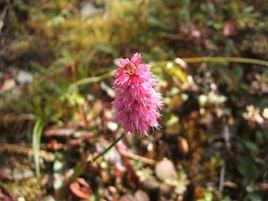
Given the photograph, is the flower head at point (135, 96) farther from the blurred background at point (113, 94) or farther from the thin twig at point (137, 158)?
the thin twig at point (137, 158)

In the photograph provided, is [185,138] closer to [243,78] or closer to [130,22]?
[243,78]

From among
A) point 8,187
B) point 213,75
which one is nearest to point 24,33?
point 8,187

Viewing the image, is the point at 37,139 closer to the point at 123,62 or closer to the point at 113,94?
the point at 113,94

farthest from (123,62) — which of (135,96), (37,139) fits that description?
(37,139)

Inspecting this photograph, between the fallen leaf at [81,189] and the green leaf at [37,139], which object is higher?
the green leaf at [37,139]

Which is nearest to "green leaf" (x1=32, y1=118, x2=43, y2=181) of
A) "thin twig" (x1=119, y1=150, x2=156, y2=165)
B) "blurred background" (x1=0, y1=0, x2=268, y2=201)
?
"blurred background" (x1=0, y1=0, x2=268, y2=201)

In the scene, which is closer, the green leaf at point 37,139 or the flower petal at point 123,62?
the flower petal at point 123,62

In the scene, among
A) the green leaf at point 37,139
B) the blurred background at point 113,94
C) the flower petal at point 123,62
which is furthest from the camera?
the blurred background at point 113,94

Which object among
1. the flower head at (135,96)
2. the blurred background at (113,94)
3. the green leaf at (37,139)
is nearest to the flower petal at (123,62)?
the flower head at (135,96)
